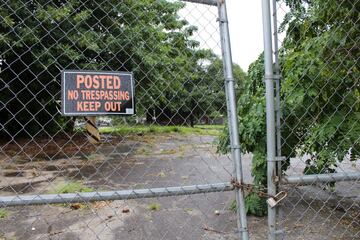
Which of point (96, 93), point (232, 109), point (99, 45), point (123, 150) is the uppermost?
point (99, 45)

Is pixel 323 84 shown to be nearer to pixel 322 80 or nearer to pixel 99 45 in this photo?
pixel 322 80

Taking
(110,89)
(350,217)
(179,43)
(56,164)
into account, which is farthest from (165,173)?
(110,89)

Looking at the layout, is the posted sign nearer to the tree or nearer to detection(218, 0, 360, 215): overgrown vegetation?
the tree

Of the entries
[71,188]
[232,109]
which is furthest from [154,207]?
[232,109]

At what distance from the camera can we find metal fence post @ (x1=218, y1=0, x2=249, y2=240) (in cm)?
169

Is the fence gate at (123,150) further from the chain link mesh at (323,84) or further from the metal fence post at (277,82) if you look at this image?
the chain link mesh at (323,84)

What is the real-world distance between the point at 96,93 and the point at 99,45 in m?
5.08

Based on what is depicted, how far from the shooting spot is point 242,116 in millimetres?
3340

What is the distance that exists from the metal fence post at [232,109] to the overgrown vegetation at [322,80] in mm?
733

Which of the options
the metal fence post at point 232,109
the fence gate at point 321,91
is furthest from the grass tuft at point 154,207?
the metal fence post at point 232,109

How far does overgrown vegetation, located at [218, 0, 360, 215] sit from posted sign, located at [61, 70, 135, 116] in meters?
1.19

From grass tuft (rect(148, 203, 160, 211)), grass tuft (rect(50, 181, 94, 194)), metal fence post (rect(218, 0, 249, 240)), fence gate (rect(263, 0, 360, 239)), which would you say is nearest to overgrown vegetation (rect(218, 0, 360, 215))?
fence gate (rect(263, 0, 360, 239))

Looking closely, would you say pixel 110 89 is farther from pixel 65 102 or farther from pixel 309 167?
pixel 309 167

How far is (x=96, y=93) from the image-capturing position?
1.57 metres
